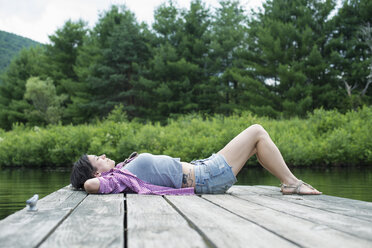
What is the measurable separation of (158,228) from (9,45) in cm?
6565

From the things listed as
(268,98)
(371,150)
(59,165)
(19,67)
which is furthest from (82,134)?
(19,67)

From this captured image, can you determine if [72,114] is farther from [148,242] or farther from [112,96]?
[148,242]

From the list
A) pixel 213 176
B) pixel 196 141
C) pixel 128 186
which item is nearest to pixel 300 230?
pixel 213 176

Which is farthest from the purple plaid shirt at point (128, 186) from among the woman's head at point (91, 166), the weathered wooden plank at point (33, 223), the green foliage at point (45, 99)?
the green foliage at point (45, 99)

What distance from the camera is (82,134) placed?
14812mm

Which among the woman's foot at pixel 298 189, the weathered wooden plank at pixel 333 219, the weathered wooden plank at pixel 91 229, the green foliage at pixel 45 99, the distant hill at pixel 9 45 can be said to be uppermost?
the distant hill at pixel 9 45

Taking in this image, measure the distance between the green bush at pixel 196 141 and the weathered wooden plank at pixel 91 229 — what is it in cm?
1010

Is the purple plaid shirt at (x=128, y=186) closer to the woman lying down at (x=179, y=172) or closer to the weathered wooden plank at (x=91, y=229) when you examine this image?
the woman lying down at (x=179, y=172)

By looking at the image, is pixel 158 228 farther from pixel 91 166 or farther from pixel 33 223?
pixel 91 166

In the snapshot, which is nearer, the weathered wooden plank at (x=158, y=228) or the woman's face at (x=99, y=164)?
the weathered wooden plank at (x=158, y=228)

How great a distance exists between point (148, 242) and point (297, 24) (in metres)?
26.9

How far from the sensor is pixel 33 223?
2.07m

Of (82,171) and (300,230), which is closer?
(300,230)

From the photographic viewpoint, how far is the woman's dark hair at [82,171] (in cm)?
378
